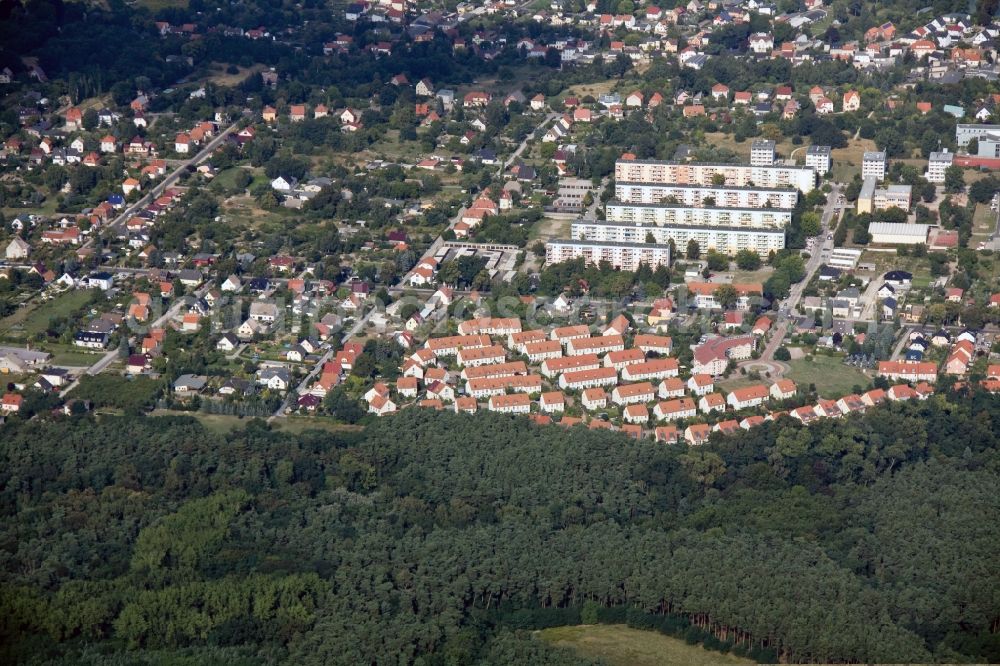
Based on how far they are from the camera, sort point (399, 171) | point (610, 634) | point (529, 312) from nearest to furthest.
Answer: point (610, 634) → point (529, 312) → point (399, 171)

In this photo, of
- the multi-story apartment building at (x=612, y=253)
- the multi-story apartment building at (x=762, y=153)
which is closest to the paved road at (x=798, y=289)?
the multi-story apartment building at (x=762, y=153)

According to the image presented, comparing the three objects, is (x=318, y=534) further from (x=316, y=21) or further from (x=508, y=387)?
(x=316, y=21)

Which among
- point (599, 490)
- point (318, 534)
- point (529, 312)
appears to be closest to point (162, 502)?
point (318, 534)

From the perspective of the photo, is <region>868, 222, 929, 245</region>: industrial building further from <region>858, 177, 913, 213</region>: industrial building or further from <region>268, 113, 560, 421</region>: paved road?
<region>268, 113, 560, 421</region>: paved road

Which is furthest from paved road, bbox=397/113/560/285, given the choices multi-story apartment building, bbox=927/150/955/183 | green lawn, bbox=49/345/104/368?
multi-story apartment building, bbox=927/150/955/183

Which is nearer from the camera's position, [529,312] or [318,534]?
[318,534]

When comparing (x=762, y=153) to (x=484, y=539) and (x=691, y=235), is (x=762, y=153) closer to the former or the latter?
(x=691, y=235)

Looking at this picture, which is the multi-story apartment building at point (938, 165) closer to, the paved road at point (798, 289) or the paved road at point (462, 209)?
the paved road at point (798, 289)
